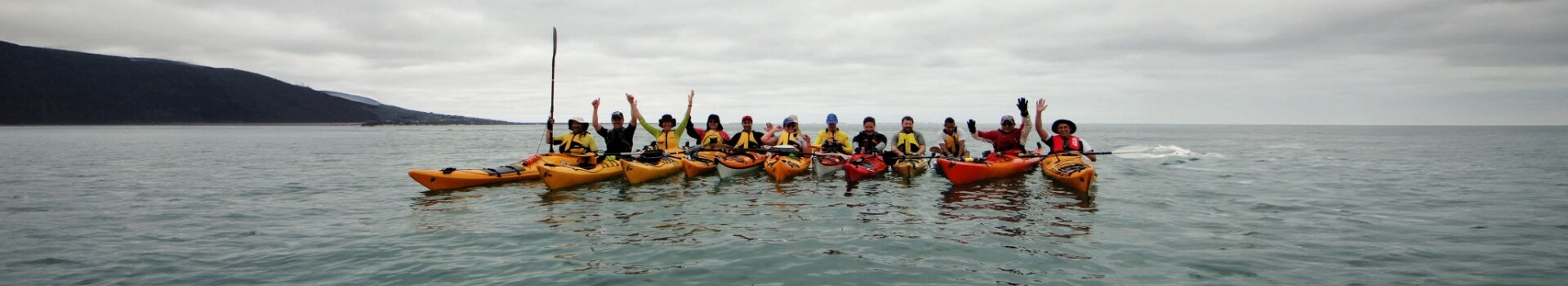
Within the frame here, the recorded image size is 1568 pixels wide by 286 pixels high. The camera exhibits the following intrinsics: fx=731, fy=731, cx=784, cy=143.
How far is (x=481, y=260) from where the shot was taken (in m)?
8.12

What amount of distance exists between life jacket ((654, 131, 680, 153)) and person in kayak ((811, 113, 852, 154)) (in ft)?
12.4

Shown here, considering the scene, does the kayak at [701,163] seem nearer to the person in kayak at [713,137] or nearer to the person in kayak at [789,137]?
the person in kayak at [713,137]

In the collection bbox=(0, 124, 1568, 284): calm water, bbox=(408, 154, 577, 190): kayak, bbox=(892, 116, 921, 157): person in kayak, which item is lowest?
bbox=(0, 124, 1568, 284): calm water

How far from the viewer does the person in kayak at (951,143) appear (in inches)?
733

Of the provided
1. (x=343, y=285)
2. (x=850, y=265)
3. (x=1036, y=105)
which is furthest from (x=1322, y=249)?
(x=343, y=285)

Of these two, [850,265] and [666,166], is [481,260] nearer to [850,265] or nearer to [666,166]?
[850,265]

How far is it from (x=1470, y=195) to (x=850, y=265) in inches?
623

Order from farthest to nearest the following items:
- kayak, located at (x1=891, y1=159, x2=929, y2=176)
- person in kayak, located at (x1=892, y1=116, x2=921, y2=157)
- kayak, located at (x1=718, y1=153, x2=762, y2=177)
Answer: person in kayak, located at (x1=892, y1=116, x2=921, y2=157), kayak, located at (x1=891, y1=159, x2=929, y2=176), kayak, located at (x1=718, y1=153, x2=762, y2=177)

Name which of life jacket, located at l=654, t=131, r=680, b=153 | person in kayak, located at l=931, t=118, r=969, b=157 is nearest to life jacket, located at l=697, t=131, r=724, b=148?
life jacket, located at l=654, t=131, r=680, b=153

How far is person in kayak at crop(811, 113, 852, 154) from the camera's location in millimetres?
19219

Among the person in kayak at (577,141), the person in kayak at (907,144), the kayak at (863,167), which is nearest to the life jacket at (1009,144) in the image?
the person in kayak at (907,144)

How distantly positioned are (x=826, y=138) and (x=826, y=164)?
2.27 m

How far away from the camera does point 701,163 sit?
18.5 m

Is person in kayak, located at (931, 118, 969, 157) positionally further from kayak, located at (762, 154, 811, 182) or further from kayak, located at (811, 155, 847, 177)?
kayak, located at (762, 154, 811, 182)
